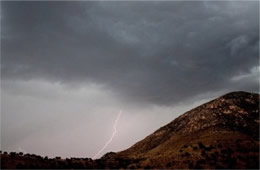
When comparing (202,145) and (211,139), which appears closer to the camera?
(202,145)

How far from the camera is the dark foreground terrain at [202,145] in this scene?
57.2m

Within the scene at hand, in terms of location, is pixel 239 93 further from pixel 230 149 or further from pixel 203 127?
pixel 230 149

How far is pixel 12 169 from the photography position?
173 feet

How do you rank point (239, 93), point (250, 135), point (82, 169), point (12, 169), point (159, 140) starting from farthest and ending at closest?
1. point (239, 93)
2. point (159, 140)
3. point (250, 135)
4. point (82, 169)
5. point (12, 169)

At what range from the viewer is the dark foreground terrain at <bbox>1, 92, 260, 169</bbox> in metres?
57.2

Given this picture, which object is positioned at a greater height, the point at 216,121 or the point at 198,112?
the point at 198,112

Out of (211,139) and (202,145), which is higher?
(211,139)

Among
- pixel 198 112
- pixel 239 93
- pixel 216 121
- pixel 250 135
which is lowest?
pixel 250 135

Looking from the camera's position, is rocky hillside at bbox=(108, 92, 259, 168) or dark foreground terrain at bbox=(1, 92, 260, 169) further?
rocky hillside at bbox=(108, 92, 259, 168)

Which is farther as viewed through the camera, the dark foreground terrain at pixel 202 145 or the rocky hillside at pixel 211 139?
the rocky hillside at pixel 211 139

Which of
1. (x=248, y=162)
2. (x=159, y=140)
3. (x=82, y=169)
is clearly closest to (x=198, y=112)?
(x=159, y=140)

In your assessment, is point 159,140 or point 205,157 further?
point 159,140

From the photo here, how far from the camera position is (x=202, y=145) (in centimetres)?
6825

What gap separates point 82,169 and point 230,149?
31.1m
